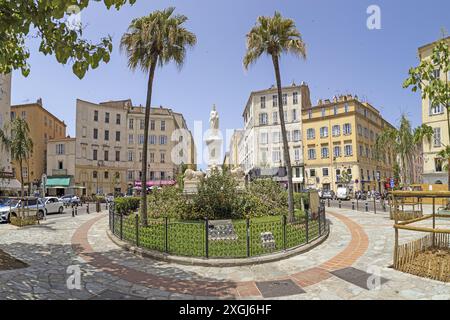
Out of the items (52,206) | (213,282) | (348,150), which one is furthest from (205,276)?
(348,150)

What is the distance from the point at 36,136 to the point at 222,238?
53.0 meters

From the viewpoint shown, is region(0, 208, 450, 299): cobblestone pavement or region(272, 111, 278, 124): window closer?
region(0, 208, 450, 299): cobblestone pavement

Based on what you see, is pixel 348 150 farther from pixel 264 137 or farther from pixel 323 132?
pixel 264 137

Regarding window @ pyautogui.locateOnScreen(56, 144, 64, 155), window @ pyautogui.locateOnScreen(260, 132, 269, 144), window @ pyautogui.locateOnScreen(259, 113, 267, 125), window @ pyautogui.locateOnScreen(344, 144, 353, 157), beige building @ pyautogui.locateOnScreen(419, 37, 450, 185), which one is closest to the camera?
beige building @ pyautogui.locateOnScreen(419, 37, 450, 185)

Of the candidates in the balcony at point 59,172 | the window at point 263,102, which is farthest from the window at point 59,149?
the window at point 263,102

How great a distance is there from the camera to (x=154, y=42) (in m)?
12.5

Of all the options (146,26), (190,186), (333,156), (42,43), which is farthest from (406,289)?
(333,156)

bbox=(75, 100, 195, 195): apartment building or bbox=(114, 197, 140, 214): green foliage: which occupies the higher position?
bbox=(75, 100, 195, 195): apartment building

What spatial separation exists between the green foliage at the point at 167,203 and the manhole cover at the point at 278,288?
954 centimetres

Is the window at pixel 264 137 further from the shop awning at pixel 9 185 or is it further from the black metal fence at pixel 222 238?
the black metal fence at pixel 222 238

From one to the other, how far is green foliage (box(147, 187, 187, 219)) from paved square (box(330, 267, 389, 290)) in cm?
984

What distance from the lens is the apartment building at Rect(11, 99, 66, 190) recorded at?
48.7 m

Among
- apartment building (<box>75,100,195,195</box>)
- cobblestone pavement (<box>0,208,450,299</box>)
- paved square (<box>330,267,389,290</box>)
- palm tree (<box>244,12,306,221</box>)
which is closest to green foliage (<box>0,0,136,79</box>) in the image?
cobblestone pavement (<box>0,208,450,299</box>)

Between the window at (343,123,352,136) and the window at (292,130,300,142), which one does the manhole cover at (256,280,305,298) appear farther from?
the window at (292,130,300,142)
